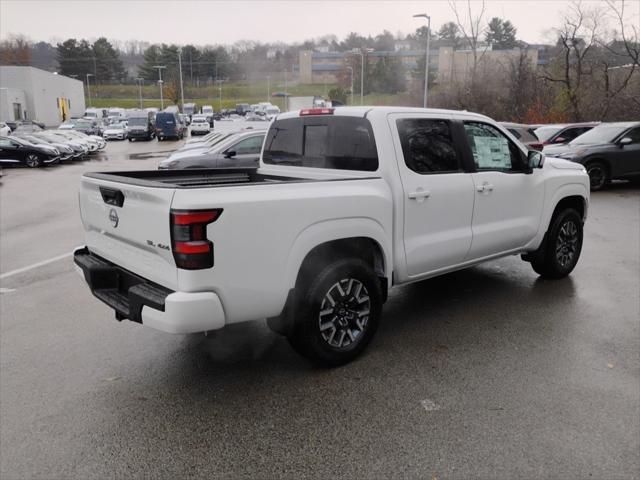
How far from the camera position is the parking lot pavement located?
9.86 feet

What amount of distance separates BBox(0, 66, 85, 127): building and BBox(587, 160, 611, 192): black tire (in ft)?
183

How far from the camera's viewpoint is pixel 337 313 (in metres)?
4.04

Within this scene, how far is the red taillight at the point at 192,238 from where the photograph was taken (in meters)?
3.15

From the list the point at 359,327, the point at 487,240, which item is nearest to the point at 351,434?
the point at 359,327

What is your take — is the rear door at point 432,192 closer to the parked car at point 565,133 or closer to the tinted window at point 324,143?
the tinted window at point 324,143

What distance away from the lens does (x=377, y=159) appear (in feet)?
14.2

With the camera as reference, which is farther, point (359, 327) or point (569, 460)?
point (359, 327)

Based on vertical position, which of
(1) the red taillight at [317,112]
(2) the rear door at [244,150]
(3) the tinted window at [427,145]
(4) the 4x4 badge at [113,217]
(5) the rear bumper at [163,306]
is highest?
(1) the red taillight at [317,112]

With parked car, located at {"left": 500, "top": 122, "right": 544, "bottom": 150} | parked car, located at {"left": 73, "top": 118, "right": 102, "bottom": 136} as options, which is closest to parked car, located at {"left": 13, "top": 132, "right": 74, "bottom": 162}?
parked car, located at {"left": 500, "top": 122, "right": 544, "bottom": 150}

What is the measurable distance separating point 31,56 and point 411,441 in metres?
134

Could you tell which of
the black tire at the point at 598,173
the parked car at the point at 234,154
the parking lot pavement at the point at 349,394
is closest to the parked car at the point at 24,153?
the parked car at the point at 234,154

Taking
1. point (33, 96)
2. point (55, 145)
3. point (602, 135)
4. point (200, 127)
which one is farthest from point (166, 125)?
point (602, 135)

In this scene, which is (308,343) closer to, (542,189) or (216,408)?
(216,408)

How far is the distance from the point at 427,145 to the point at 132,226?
256 cm
